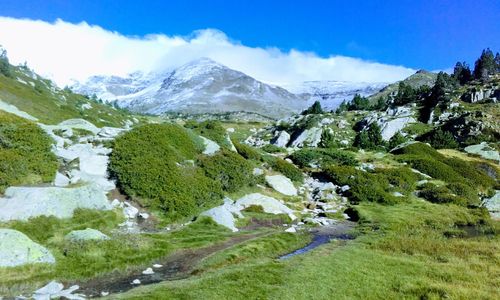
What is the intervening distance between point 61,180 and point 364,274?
32.1 meters

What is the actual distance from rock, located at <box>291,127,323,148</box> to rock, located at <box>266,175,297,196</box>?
67658mm

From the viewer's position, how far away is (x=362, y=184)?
63.6 meters

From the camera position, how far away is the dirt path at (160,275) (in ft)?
82.2

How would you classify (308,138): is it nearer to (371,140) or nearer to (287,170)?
(371,140)

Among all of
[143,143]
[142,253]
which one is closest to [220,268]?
[142,253]

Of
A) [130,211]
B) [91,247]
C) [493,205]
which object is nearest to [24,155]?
[130,211]

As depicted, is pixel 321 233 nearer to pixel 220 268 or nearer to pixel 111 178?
pixel 220 268

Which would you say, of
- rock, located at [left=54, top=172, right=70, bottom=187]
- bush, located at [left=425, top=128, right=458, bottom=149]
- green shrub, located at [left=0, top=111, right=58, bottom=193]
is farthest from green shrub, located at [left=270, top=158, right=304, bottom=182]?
bush, located at [left=425, top=128, right=458, bottom=149]

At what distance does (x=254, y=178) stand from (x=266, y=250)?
24.0 m

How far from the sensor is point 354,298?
22.6 metres

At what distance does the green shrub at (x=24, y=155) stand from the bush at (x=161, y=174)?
6.89 m

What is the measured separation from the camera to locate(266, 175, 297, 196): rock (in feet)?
200

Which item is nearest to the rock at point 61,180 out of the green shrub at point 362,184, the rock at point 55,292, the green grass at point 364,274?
the rock at point 55,292

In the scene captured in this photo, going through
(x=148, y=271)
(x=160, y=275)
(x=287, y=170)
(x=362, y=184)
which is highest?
(x=287, y=170)
